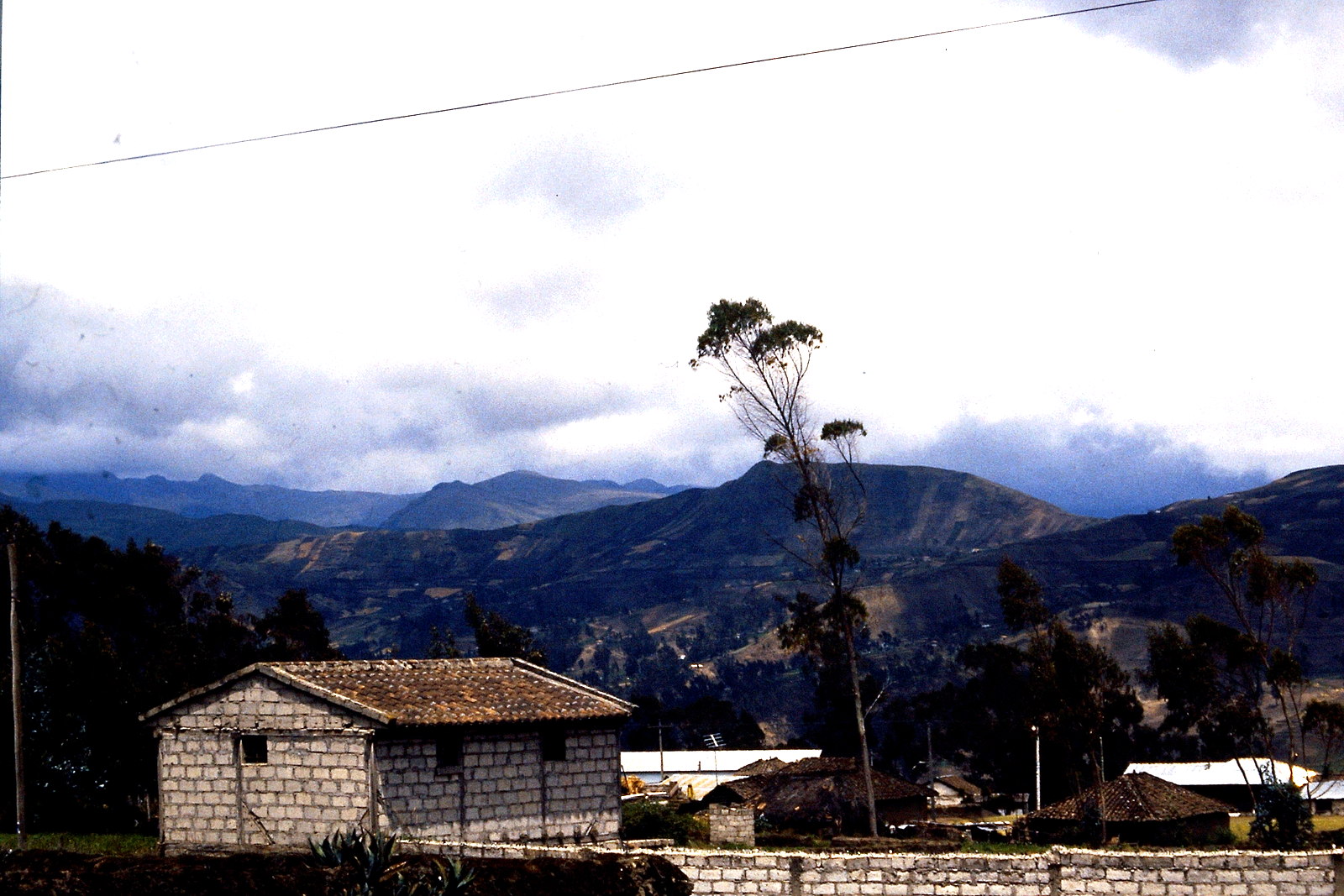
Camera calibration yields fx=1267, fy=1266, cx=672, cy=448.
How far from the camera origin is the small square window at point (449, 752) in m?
27.0

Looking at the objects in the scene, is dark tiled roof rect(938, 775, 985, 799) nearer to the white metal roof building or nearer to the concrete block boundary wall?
the white metal roof building

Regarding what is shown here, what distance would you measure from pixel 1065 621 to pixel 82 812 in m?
172

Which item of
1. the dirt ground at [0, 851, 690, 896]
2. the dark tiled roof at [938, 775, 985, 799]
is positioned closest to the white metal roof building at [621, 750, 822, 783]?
the dark tiled roof at [938, 775, 985, 799]

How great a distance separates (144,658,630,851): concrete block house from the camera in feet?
85.9

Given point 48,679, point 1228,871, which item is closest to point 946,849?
point 1228,871

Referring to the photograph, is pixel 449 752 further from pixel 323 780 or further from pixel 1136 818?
pixel 1136 818

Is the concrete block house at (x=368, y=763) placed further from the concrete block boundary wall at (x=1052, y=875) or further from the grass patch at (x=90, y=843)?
the concrete block boundary wall at (x=1052, y=875)

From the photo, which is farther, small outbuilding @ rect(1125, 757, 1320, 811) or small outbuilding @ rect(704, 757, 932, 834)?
small outbuilding @ rect(1125, 757, 1320, 811)

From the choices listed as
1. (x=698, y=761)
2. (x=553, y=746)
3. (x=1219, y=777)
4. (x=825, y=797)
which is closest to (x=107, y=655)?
(x=553, y=746)

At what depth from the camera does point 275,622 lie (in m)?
73.9

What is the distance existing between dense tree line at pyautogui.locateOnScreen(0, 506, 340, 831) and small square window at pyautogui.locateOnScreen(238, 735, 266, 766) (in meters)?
12.5

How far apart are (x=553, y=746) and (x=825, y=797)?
1466 inches

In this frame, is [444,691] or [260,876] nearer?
[260,876]

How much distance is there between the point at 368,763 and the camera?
2603 centimetres
